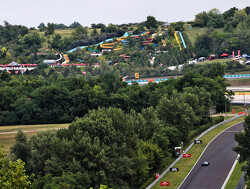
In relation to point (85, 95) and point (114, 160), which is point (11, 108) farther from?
point (114, 160)

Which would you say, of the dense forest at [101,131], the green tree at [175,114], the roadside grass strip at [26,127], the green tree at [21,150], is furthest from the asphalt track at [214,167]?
the roadside grass strip at [26,127]

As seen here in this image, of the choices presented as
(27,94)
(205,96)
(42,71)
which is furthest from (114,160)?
(42,71)

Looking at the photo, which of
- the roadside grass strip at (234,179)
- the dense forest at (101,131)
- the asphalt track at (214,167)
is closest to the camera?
the dense forest at (101,131)

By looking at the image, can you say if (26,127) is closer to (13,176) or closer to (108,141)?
(108,141)

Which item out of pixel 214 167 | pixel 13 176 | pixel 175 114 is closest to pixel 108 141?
pixel 214 167

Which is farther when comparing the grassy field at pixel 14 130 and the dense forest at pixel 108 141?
the grassy field at pixel 14 130

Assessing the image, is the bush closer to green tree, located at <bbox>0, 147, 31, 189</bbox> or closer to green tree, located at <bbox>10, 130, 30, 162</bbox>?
green tree, located at <bbox>10, 130, 30, 162</bbox>

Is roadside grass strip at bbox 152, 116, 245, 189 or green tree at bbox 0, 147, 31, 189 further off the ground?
green tree at bbox 0, 147, 31, 189

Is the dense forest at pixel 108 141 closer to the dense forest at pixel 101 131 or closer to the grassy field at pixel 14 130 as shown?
the dense forest at pixel 101 131

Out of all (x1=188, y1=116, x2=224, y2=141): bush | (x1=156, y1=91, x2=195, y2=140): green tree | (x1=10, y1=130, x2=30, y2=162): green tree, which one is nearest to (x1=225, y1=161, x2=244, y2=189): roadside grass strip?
(x1=156, y1=91, x2=195, y2=140): green tree
